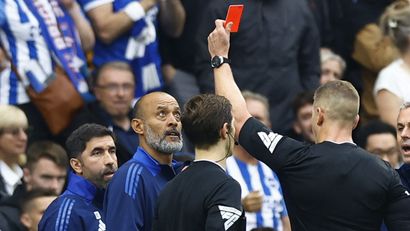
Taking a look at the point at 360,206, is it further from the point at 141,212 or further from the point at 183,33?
the point at 183,33

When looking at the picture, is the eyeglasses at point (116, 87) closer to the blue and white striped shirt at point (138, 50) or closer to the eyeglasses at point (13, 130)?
A: the blue and white striped shirt at point (138, 50)

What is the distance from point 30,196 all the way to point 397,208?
344cm

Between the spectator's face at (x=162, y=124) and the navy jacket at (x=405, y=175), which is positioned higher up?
the spectator's face at (x=162, y=124)

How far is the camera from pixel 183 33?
38.7ft

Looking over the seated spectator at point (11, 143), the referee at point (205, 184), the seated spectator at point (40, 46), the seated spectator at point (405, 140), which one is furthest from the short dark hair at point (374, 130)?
the referee at point (205, 184)

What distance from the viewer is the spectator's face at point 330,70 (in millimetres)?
12219

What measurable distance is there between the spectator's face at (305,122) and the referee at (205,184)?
4.32 meters

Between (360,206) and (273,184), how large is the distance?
3.14 metres

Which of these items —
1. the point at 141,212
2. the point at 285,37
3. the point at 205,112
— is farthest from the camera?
the point at 285,37

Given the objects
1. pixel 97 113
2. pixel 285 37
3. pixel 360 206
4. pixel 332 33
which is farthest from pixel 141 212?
pixel 332 33

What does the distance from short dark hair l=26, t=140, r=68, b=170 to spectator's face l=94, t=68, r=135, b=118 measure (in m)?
0.77

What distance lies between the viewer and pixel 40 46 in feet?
33.6

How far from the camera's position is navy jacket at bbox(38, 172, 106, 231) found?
8.02 meters

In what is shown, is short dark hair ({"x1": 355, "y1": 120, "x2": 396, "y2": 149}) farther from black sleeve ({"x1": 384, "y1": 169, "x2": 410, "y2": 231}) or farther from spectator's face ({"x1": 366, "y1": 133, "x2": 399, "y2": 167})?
black sleeve ({"x1": 384, "y1": 169, "x2": 410, "y2": 231})
